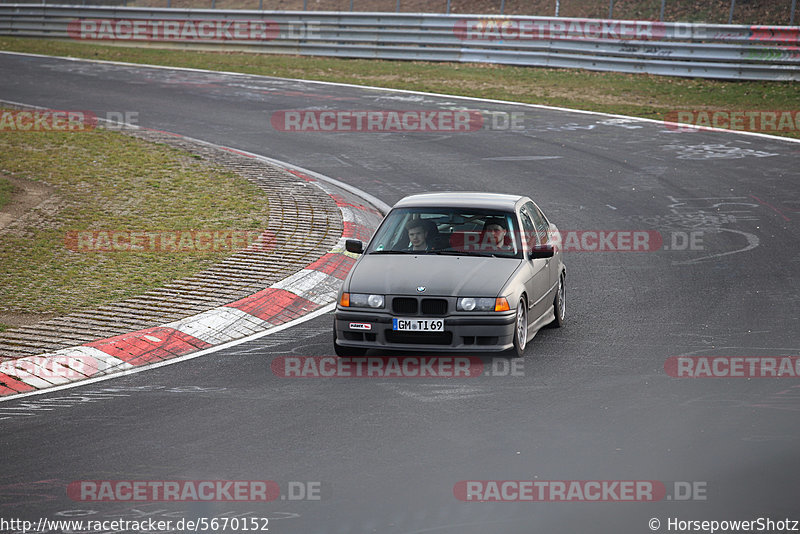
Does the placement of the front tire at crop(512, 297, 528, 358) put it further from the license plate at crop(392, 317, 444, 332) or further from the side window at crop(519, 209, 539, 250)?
the side window at crop(519, 209, 539, 250)

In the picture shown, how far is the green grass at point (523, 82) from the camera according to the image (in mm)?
25047

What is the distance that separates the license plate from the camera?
30.0 feet

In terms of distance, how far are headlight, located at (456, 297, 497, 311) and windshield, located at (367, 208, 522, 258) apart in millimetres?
965

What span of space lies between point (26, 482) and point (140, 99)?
20.2 meters

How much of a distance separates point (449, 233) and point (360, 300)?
1435 millimetres

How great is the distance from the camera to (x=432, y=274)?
31.2 ft

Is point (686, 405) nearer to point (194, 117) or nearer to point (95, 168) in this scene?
point (95, 168)

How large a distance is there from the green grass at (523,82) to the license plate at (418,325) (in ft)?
50.2
